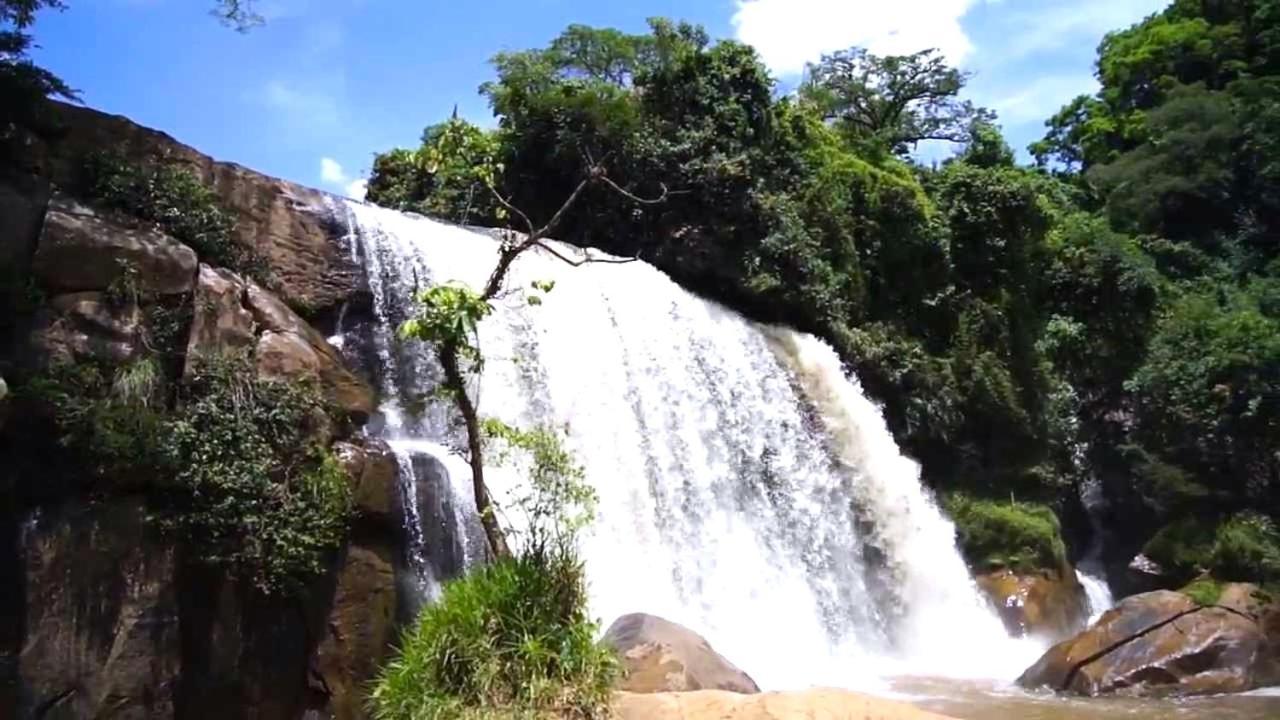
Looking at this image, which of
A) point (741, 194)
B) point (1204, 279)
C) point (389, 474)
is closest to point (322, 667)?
point (389, 474)

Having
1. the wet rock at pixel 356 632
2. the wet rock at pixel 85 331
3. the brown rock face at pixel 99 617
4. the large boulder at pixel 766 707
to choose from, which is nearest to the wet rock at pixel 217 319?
the wet rock at pixel 85 331

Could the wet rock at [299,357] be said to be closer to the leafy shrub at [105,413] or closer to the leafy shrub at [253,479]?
the leafy shrub at [253,479]

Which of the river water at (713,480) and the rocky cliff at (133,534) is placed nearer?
the rocky cliff at (133,534)

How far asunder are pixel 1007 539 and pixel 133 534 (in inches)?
597

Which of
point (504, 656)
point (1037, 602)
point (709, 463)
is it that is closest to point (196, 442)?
point (504, 656)

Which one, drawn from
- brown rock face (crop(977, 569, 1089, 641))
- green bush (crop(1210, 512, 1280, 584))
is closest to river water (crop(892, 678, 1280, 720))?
green bush (crop(1210, 512, 1280, 584))

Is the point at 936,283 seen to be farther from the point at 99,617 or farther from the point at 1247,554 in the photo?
the point at 99,617

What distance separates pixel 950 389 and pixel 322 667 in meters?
15.8

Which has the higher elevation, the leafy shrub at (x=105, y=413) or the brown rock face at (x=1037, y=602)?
the leafy shrub at (x=105, y=413)

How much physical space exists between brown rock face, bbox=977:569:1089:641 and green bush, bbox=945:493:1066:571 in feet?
0.72

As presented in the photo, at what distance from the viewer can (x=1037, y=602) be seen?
19172 millimetres

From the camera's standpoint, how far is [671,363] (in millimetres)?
17453

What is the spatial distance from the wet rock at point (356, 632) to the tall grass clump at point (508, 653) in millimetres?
2705

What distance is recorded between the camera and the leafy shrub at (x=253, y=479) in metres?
9.78
